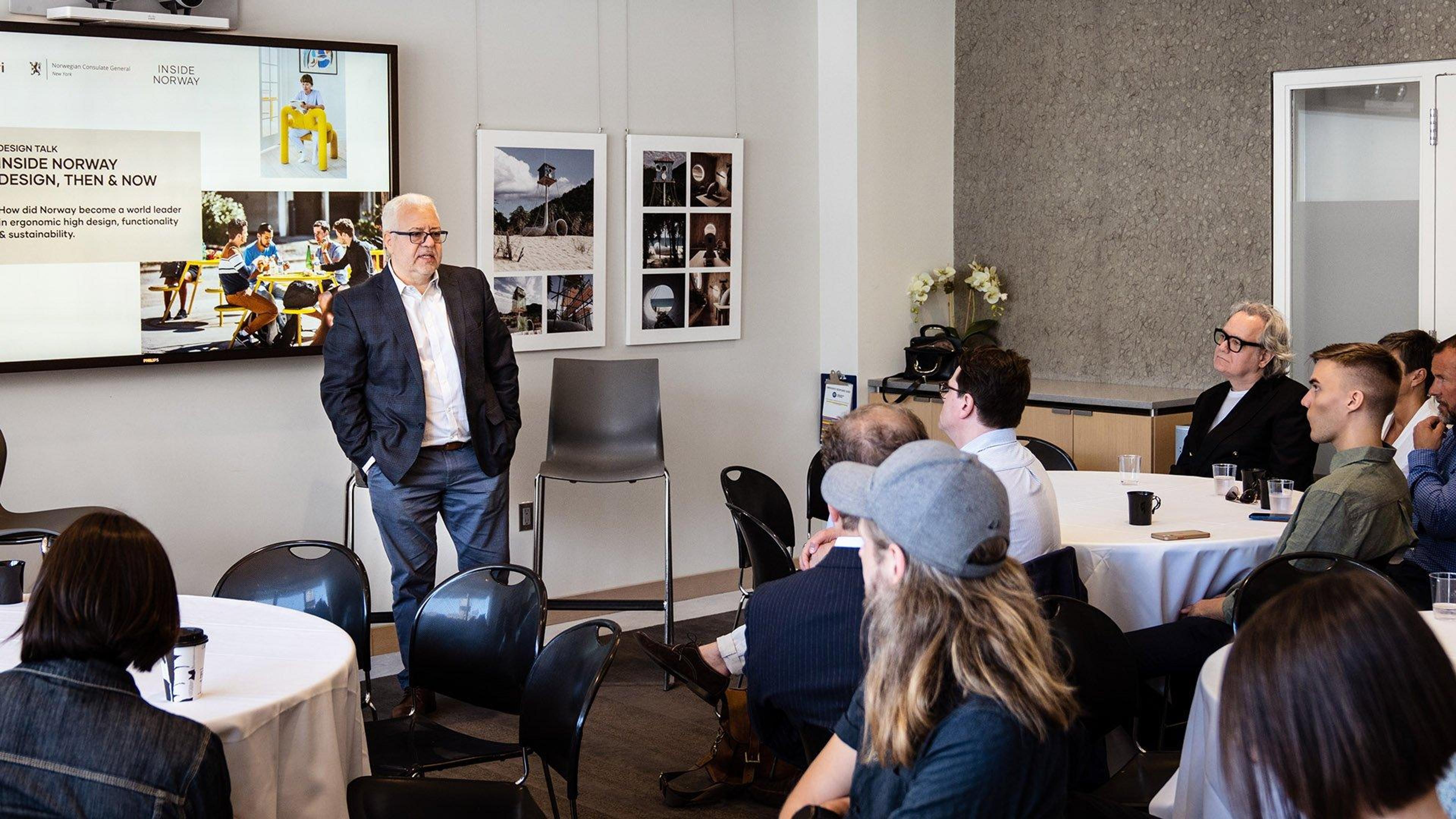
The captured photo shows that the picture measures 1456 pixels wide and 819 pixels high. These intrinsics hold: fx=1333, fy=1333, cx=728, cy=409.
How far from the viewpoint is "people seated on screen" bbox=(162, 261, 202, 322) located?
200 inches

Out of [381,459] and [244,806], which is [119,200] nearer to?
[381,459]

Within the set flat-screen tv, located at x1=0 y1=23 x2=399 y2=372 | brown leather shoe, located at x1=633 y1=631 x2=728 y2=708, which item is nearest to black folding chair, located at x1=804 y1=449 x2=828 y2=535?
brown leather shoe, located at x1=633 y1=631 x2=728 y2=708

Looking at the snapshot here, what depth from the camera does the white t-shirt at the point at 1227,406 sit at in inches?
201

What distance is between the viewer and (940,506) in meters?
1.82

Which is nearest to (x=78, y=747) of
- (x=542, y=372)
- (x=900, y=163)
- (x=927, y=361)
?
(x=542, y=372)

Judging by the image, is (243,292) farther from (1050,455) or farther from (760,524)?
(1050,455)

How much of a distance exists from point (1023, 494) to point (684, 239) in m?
3.29

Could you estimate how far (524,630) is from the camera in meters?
3.35

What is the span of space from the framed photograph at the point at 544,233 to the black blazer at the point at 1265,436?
2.73 meters

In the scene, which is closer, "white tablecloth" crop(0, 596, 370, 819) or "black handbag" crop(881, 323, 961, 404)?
"white tablecloth" crop(0, 596, 370, 819)

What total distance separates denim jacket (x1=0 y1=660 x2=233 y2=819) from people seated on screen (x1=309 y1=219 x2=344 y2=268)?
3.49 metres

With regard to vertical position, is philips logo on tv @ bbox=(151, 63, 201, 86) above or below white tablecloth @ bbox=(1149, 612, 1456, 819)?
above

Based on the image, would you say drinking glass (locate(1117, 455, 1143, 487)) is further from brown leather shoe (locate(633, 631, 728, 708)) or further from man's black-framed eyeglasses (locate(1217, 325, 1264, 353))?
brown leather shoe (locate(633, 631, 728, 708))

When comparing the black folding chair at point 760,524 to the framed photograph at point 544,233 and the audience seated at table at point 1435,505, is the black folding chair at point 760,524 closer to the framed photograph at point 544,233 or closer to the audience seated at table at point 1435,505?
the framed photograph at point 544,233
